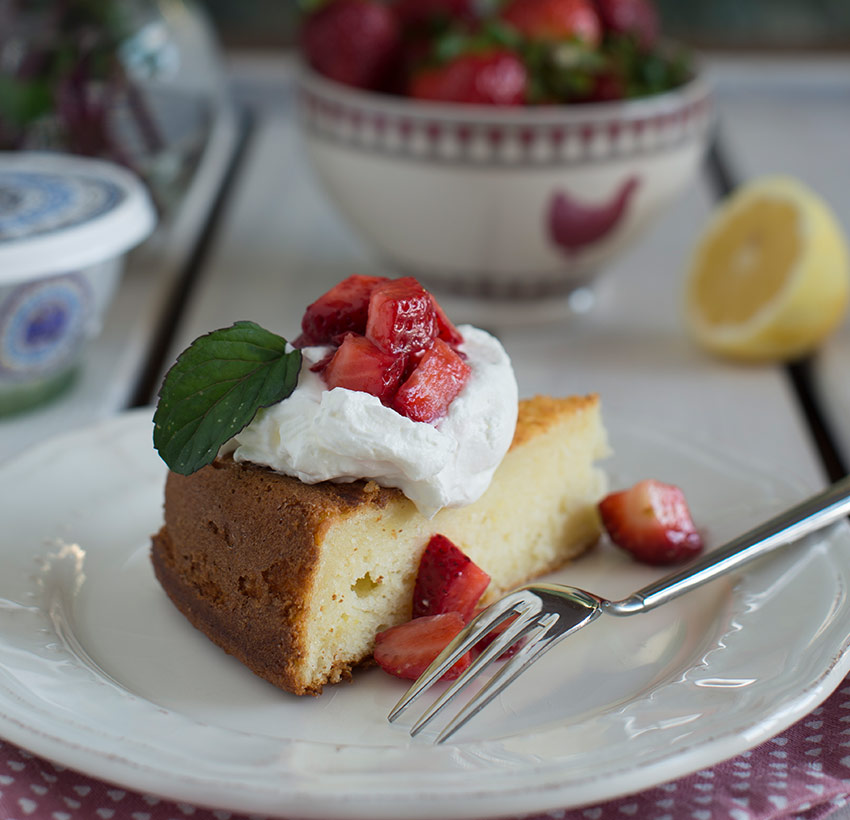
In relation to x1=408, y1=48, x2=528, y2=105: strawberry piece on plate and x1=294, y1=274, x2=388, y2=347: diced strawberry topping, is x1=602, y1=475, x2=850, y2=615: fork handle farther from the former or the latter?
x1=408, y1=48, x2=528, y2=105: strawberry piece on plate

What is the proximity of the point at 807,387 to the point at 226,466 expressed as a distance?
144cm

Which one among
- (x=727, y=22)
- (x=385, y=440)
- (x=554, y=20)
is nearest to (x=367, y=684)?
(x=385, y=440)

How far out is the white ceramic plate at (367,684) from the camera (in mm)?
1085

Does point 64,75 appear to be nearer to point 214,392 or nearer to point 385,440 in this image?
point 214,392

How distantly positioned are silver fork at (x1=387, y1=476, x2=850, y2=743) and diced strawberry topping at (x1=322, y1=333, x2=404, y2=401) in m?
0.29

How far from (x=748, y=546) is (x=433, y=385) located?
0.45 metres

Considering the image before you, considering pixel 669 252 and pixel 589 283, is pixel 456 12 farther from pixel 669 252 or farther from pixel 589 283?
pixel 669 252

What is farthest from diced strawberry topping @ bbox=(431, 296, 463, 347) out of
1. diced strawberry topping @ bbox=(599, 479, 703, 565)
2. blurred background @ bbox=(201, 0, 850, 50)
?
blurred background @ bbox=(201, 0, 850, 50)

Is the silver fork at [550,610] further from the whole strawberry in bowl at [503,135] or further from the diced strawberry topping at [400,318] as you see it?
the whole strawberry in bowl at [503,135]

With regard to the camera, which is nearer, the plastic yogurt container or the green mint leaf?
the green mint leaf

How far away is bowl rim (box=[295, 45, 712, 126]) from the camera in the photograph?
2.28 metres

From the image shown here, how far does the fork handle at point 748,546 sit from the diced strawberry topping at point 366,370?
367 mm

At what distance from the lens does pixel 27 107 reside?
7.88 ft

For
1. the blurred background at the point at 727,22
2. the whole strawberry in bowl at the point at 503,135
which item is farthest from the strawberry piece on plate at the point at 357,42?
the blurred background at the point at 727,22
